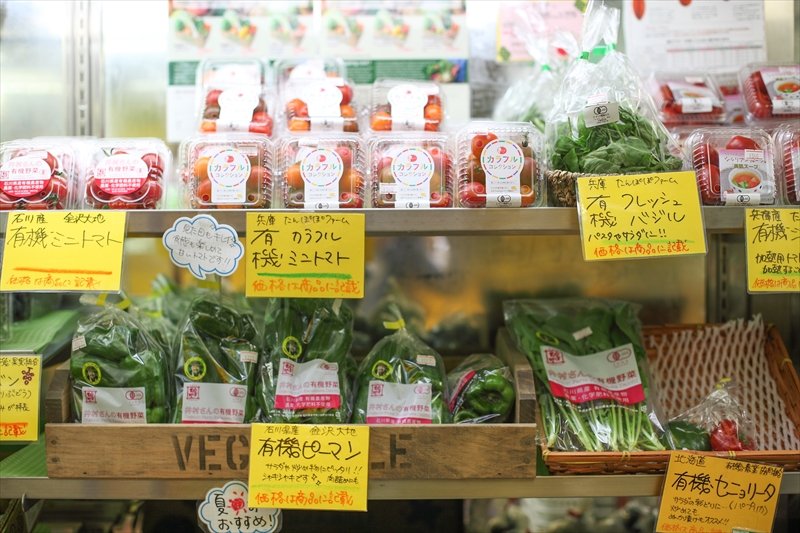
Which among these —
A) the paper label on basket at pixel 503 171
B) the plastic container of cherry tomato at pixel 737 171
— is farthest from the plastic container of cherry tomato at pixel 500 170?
the plastic container of cherry tomato at pixel 737 171

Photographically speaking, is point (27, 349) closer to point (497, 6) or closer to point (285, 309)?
point (285, 309)

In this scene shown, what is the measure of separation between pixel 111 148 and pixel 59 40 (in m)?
0.64

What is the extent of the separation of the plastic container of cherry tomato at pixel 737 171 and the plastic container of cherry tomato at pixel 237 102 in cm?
84

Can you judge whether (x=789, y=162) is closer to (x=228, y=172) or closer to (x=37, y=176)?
(x=228, y=172)

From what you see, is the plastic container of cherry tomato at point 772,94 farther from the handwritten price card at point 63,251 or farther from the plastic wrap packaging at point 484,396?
the handwritten price card at point 63,251

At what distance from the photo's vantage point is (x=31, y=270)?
1.13 meters

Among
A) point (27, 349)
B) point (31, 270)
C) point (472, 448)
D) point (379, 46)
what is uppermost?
point (379, 46)

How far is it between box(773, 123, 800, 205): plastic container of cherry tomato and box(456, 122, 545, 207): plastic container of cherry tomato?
17.3 inches

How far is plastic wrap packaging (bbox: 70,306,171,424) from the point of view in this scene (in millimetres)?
1229

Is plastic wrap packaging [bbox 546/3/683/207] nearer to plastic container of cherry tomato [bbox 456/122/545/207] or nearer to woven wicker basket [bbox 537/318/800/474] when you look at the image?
plastic container of cherry tomato [bbox 456/122/545/207]

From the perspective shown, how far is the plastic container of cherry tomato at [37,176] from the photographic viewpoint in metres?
1.20

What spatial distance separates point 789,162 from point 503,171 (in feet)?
1.73

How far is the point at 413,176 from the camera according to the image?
1209 millimetres

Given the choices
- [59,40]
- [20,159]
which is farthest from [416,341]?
[59,40]
